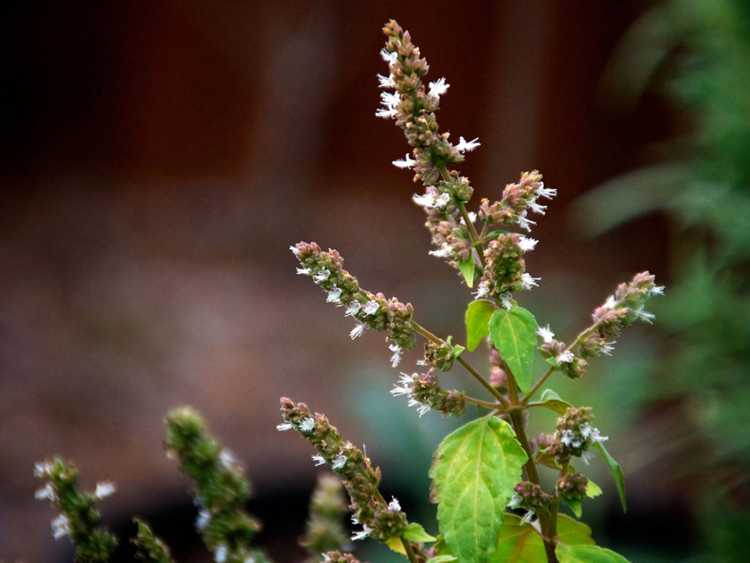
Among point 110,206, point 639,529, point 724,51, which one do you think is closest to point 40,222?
point 110,206

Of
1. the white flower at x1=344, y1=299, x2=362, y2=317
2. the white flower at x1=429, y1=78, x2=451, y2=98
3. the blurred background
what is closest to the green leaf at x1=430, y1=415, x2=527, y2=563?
the white flower at x1=344, y1=299, x2=362, y2=317

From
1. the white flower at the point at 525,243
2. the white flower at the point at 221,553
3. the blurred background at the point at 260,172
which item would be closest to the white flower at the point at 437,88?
the white flower at the point at 525,243

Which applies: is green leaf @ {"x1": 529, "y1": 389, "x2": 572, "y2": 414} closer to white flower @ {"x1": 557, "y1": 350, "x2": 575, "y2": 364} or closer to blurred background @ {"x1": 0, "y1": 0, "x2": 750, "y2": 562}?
white flower @ {"x1": 557, "y1": 350, "x2": 575, "y2": 364}

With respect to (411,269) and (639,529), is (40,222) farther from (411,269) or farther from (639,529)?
(639,529)

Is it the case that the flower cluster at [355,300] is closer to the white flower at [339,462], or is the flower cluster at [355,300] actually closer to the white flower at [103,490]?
the white flower at [339,462]

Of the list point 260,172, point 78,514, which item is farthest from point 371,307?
point 260,172

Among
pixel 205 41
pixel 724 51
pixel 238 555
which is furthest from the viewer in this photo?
pixel 205 41
